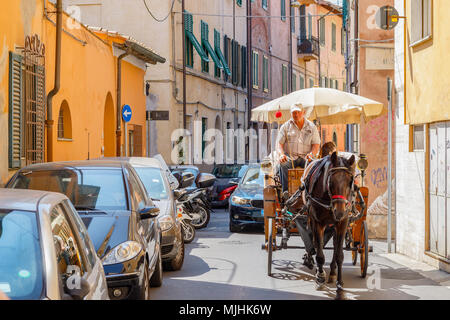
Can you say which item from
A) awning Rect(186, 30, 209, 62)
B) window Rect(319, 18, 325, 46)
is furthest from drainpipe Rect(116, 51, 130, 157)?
window Rect(319, 18, 325, 46)

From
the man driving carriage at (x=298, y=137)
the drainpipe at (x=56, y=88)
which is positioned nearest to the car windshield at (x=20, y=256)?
the man driving carriage at (x=298, y=137)

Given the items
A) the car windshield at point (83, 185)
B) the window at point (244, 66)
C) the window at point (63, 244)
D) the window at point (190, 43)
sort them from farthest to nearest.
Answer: the window at point (244, 66) → the window at point (190, 43) → the car windshield at point (83, 185) → the window at point (63, 244)

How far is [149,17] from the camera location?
27328mm

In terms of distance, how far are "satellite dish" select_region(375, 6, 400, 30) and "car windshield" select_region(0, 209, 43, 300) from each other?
10.7m

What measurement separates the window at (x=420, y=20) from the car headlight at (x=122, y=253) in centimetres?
735

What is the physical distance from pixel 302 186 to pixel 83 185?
2.93 meters

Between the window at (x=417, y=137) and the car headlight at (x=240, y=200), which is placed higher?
the window at (x=417, y=137)

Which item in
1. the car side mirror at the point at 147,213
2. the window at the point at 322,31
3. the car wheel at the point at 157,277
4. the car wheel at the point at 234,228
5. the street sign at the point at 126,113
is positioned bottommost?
the car wheel at the point at 234,228

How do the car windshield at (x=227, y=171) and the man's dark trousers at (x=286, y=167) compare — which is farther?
the car windshield at (x=227, y=171)

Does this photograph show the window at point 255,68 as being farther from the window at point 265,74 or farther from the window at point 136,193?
the window at point 136,193

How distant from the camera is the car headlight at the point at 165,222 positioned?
36.2ft

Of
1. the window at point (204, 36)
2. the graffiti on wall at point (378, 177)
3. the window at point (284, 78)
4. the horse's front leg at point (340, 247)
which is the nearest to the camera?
the horse's front leg at point (340, 247)

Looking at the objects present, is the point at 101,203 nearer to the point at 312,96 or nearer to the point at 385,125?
the point at 312,96
